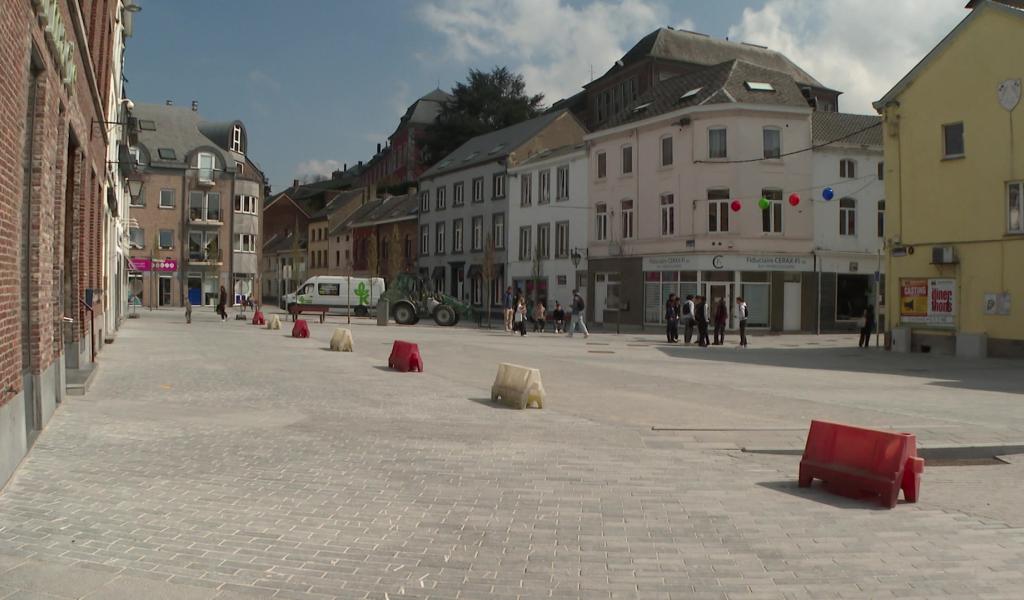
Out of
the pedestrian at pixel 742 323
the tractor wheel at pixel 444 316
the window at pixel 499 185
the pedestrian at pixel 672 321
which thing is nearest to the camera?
the pedestrian at pixel 742 323

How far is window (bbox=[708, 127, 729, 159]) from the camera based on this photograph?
3928 cm

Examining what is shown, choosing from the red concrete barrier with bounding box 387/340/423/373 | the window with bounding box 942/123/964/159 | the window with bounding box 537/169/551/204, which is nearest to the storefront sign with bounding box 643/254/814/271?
the window with bounding box 537/169/551/204

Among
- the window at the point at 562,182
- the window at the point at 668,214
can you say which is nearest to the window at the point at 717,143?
the window at the point at 668,214

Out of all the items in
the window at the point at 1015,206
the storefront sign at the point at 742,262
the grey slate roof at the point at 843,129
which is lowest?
the storefront sign at the point at 742,262

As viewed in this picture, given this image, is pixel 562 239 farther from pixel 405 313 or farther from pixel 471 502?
pixel 471 502

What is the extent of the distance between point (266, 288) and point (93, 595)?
98745 mm

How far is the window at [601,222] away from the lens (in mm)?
45188

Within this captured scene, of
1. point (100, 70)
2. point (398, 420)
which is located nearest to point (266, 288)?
point (100, 70)

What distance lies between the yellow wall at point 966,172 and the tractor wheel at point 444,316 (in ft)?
64.7

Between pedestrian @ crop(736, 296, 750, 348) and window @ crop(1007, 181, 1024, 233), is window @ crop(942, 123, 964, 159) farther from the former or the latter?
pedestrian @ crop(736, 296, 750, 348)

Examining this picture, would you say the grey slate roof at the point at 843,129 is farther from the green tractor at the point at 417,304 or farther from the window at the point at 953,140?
the green tractor at the point at 417,304

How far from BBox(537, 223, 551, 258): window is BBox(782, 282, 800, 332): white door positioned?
46.5 ft

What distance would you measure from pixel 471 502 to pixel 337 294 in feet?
142

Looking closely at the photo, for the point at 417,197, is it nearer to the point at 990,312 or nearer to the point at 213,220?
the point at 213,220
